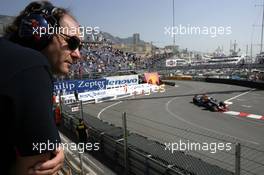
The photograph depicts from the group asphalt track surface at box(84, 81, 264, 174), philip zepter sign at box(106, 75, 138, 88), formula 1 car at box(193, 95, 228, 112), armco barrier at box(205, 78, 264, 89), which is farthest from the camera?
armco barrier at box(205, 78, 264, 89)

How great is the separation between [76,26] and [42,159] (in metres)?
0.70

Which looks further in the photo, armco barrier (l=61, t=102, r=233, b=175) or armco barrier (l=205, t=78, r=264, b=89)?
armco barrier (l=205, t=78, r=264, b=89)

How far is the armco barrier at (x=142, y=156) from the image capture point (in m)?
5.93

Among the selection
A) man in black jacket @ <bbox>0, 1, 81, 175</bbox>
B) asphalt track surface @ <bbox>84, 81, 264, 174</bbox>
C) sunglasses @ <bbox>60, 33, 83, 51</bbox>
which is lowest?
asphalt track surface @ <bbox>84, 81, 264, 174</bbox>

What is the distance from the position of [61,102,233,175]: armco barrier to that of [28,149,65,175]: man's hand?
5.01m

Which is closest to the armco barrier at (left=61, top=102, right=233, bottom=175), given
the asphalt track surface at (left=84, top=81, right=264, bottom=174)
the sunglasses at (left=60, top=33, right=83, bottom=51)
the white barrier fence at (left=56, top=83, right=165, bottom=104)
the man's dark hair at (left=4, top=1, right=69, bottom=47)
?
the asphalt track surface at (left=84, top=81, right=264, bottom=174)

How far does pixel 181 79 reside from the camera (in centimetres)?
5434

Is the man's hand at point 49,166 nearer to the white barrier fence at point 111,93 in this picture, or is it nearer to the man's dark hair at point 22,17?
the man's dark hair at point 22,17

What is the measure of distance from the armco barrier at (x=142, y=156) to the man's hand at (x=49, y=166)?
5008 mm

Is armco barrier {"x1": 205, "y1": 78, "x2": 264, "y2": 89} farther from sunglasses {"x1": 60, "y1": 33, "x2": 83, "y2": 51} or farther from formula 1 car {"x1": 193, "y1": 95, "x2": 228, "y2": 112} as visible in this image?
sunglasses {"x1": 60, "y1": 33, "x2": 83, "y2": 51}

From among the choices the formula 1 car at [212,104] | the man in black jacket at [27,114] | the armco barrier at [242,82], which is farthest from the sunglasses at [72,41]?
the armco barrier at [242,82]

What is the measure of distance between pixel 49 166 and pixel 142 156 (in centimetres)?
646

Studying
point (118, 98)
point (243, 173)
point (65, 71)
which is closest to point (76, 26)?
point (65, 71)

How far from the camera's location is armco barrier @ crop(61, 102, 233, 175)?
233 inches
